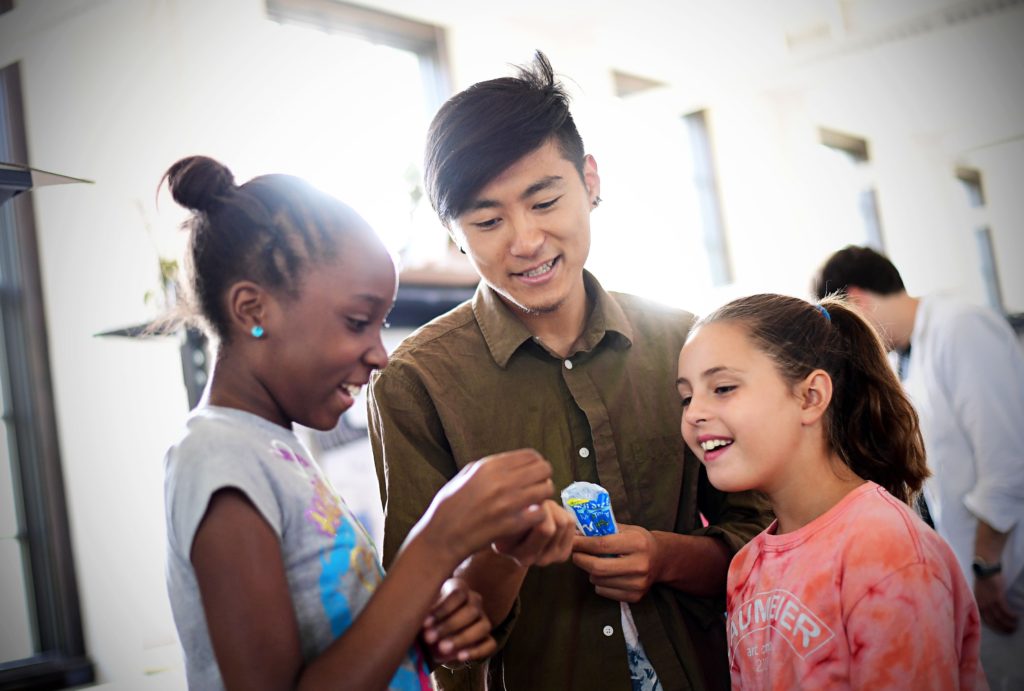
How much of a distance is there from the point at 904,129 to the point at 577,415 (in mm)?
6715

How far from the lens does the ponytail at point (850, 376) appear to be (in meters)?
1.64

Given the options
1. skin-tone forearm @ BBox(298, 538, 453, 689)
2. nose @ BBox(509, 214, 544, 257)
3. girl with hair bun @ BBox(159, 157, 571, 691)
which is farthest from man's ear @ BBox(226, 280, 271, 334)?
nose @ BBox(509, 214, 544, 257)

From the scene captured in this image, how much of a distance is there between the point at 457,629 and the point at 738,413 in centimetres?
69

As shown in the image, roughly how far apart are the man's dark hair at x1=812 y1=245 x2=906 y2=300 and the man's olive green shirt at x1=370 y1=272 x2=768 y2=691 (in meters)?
1.68

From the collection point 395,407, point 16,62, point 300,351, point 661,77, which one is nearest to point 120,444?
point 16,62

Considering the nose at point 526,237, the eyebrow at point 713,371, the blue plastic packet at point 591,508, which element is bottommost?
the blue plastic packet at point 591,508

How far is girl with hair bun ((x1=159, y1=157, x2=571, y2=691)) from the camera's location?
945 mm

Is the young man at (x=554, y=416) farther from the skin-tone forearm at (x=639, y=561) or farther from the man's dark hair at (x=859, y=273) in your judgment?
the man's dark hair at (x=859, y=273)

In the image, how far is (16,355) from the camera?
3250 millimetres

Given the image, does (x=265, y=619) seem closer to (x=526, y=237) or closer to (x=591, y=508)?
(x=591, y=508)

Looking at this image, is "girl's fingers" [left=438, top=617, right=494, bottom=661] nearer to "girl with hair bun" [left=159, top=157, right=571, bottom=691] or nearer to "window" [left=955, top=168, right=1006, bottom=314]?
"girl with hair bun" [left=159, top=157, right=571, bottom=691]

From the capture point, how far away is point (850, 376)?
5.62 ft

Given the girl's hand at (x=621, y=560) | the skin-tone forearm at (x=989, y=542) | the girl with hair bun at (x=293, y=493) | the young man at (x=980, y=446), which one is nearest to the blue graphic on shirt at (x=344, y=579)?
the girl with hair bun at (x=293, y=493)

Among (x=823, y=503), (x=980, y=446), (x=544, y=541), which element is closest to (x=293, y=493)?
(x=544, y=541)
